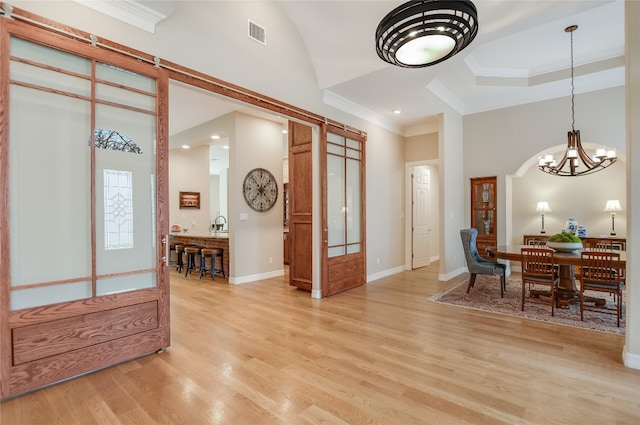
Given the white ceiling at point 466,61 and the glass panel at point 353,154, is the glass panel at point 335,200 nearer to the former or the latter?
the glass panel at point 353,154

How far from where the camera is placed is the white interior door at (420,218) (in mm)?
7461

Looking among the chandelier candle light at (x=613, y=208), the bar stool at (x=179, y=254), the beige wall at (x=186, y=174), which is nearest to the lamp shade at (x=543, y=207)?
the chandelier candle light at (x=613, y=208)

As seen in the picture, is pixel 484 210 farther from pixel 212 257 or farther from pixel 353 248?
pixel 212 257

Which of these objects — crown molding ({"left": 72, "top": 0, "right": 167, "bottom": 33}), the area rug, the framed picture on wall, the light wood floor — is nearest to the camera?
the light wood floor

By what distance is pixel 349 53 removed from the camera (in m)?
4.14

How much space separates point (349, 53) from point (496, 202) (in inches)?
184

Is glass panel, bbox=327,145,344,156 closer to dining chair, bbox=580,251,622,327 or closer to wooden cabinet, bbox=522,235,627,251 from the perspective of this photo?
dining chair, bbox=580,251,622,327

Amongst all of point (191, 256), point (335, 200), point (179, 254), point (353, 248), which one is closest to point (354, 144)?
point (335, 200)

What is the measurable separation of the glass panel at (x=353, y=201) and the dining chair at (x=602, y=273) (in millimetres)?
3185

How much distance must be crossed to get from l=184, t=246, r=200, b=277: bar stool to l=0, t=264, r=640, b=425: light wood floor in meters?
2.81

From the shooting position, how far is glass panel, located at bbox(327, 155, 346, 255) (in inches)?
202

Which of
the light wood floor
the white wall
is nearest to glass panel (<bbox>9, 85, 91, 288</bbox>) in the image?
the light wood floor

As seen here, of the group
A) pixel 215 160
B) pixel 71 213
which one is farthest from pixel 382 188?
pixel 215 160

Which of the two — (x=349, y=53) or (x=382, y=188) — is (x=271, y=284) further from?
(x=349, y=53)
